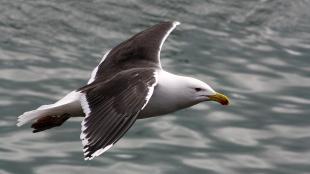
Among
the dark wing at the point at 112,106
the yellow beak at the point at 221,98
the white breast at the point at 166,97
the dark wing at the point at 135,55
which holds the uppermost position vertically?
the dark wing at the point at 135,55

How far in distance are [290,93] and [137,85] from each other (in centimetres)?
642

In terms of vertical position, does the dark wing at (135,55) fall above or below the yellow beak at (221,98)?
above

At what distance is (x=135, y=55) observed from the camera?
12953 mm

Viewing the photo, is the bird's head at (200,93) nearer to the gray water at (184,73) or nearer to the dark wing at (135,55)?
the dark wing at (135,55)

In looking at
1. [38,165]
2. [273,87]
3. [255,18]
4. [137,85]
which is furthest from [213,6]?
[137,85]

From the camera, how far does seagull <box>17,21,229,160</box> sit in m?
9.85

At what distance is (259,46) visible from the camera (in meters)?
18.4

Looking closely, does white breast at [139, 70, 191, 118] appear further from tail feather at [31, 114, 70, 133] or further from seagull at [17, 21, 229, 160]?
tail feather at [31, 114, 70, 133]

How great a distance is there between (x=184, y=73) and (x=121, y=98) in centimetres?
648

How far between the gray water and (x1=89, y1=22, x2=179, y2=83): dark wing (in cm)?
153

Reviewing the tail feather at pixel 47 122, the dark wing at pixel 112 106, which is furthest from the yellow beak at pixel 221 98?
the tail feather at pixel 47 122

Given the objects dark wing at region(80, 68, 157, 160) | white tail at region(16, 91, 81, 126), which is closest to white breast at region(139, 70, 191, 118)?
dark wing at region(80, 68, 157, 160)

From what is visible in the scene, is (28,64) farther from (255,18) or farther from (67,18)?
(255,18)

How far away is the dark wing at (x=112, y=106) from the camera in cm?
966
